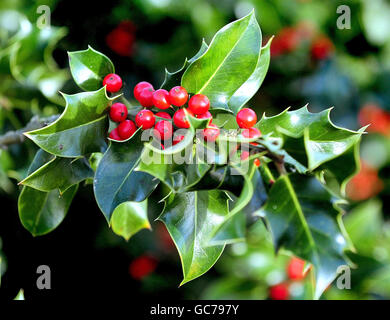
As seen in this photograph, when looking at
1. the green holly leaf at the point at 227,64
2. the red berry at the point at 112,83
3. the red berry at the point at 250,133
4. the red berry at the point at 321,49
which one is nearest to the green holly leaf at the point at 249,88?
the green holly leaf at the point at 227,64

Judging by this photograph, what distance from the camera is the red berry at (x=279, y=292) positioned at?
7.13ft

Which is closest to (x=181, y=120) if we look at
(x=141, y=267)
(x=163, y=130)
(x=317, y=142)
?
(x=163, y=130)

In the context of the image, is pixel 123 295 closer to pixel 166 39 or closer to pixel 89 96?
pixel 166 39

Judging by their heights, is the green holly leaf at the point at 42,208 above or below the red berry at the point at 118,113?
below

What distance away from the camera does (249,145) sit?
847 millimetres

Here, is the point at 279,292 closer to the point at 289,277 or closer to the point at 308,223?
the point at 289,277

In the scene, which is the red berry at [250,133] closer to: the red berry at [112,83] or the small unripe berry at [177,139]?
the small unripe berry at [177,139]

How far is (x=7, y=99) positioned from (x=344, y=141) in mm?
1228

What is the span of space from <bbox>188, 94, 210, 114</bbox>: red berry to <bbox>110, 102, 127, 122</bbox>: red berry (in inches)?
5.8

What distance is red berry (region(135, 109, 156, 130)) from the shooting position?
0.93 meters

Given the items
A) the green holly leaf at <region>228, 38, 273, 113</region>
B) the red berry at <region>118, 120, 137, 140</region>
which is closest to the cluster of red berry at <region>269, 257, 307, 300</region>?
the green holly leaf at <region>228, 38, 273, 113</region>

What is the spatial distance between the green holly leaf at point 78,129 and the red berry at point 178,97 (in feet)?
0.44

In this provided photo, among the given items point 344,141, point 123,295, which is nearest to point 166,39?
point 123,295

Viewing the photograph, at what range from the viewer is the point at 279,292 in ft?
7.23
